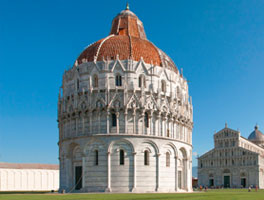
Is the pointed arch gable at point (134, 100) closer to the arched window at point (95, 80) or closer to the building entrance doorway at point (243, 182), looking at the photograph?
the arched window at point (95, 80)

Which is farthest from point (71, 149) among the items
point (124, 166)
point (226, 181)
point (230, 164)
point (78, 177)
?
point (230, 164)

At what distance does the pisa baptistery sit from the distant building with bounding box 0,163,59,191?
4517cm

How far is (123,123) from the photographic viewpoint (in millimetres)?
47812

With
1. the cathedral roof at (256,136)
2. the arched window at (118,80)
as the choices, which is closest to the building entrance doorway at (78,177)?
the arched window at (118,80)

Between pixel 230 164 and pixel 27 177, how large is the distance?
6053 cm

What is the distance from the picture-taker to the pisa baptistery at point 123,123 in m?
47.1

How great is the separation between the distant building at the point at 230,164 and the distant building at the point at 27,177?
48.1m

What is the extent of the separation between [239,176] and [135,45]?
7477 cm

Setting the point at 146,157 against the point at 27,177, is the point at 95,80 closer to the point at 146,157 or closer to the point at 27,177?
the point at 146,157

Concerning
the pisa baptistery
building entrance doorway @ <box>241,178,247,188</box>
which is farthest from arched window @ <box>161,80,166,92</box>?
building entrance doorway @ <box>241,178,247,188</box>

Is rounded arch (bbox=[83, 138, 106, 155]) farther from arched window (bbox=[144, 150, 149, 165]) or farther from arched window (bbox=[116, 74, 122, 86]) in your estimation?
arched window (bbox=[116, 74, 122, 86])

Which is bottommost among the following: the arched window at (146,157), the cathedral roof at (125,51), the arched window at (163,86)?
the arched window at (146,157)

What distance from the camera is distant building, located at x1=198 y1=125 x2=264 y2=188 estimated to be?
367 feet

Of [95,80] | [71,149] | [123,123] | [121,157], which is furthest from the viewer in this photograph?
[71,149]
